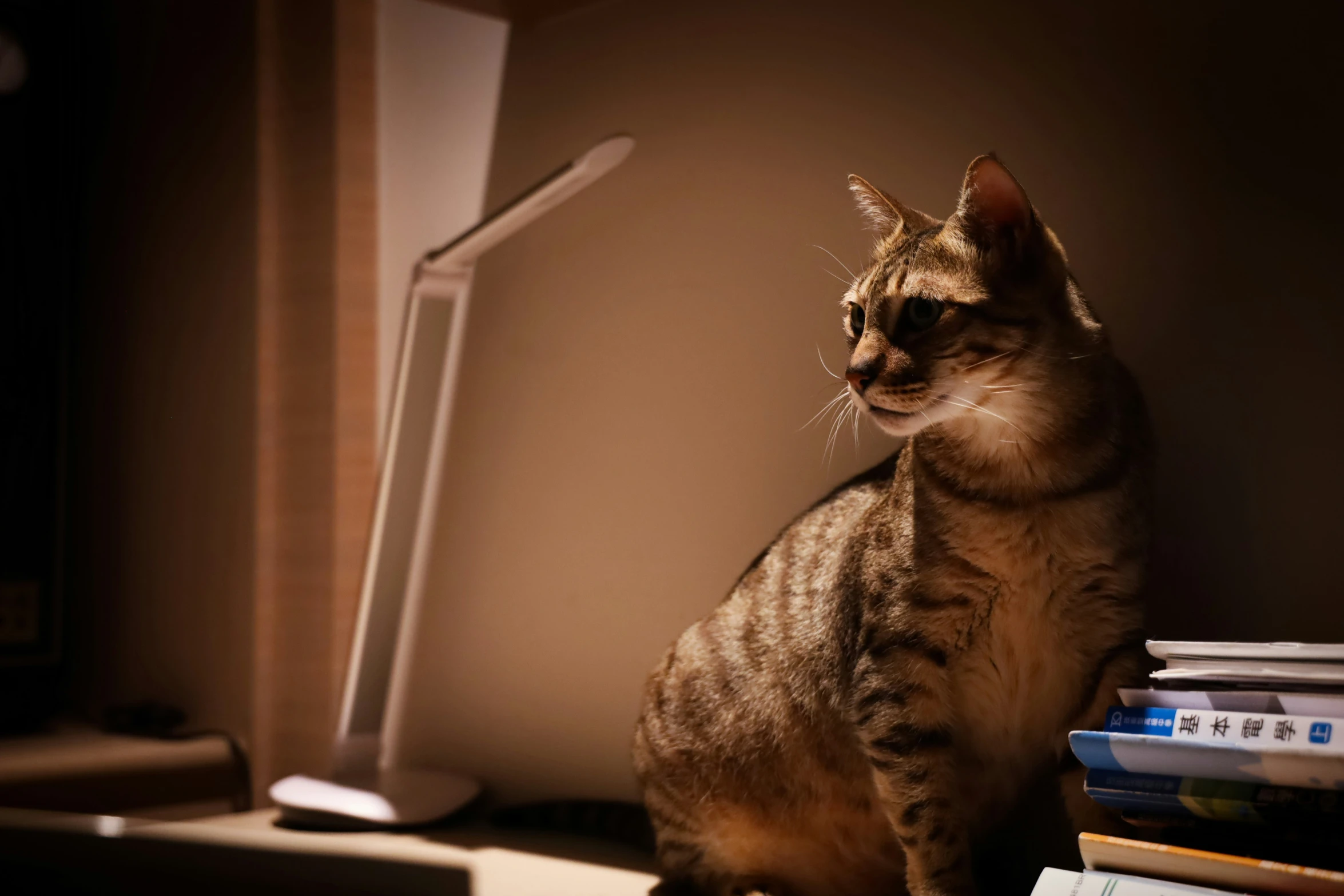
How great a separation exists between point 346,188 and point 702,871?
121cm

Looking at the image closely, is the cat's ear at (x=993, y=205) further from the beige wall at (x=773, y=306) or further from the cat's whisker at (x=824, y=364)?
the cat's whisker at (x=824, y=364)

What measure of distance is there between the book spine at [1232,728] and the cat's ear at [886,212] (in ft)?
1.65

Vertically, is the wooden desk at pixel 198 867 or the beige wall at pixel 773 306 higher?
the beige wall at pixel 773 306

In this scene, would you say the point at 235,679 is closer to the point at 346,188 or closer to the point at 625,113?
the point at 346,188

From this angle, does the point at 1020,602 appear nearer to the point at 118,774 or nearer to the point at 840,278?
the point at 840,278

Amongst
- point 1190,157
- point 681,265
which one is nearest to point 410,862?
point 681,265

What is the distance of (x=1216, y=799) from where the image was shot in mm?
714

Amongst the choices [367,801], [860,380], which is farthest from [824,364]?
[367,801]

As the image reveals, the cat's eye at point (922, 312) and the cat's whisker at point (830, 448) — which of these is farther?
the cat's whisker at point (830, 448)

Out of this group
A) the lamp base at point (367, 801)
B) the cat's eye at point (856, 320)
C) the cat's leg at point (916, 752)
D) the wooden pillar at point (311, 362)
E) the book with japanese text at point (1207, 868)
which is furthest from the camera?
the wooden pillar at point (311, 362)

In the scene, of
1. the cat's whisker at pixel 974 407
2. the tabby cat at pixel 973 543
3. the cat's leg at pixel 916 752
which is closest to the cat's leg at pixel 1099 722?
the tabby cat at pixel 973 543

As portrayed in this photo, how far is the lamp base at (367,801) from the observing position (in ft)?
4.52

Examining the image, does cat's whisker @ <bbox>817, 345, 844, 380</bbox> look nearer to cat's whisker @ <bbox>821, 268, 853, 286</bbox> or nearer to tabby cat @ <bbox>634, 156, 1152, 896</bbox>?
cat's whisker @ <bbox>821, 268, 853, 286</bbox>

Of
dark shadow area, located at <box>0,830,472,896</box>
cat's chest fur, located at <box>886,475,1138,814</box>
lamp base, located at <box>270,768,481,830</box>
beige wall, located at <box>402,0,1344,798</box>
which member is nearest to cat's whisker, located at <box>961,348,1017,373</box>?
cat's chest fur, located at <box>886,475,1138,814</box>
